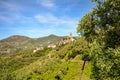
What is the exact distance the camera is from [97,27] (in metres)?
30.0

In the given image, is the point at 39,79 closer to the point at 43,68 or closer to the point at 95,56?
the point at 43,68

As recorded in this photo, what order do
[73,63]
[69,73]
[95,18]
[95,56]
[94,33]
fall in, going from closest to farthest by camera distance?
[95,56] < [95,18] < [94,33] < [69,73] < [73,63]

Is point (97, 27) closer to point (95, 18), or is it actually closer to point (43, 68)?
point (95, 18)

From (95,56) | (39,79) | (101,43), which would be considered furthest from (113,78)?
(39,79)

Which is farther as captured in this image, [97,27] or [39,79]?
[39,79]

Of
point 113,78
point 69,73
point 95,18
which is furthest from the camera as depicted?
point 69,73

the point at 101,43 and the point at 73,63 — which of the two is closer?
the point at 101,43

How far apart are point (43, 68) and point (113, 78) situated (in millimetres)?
108760

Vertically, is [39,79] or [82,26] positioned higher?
[82,26]

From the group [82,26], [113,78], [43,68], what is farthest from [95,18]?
[43,68]

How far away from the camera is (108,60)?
23844 millimetres

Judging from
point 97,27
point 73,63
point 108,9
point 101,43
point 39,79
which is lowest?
point 39,79

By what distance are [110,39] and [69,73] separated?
7044 cm

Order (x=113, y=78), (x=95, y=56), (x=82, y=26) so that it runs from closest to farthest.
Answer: (x=113, y=78), (x=95, y=56), (x=82, y=26)
